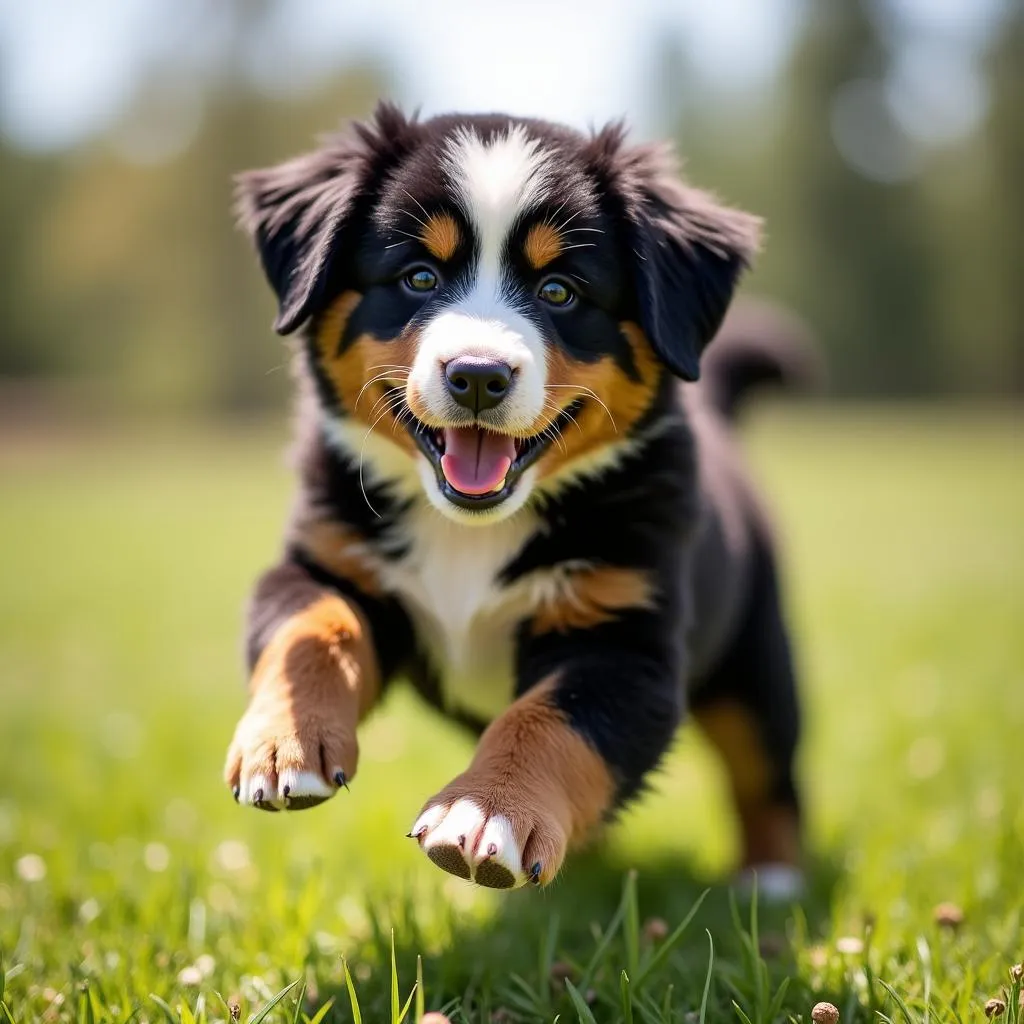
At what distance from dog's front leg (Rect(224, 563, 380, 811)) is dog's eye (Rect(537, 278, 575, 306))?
30.0 inches

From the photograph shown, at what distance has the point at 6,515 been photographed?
1270 centimetres

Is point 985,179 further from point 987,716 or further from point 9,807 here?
point 9,807

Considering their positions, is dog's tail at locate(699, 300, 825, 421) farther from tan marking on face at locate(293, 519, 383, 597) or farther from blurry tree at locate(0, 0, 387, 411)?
blurry tree at locate(0, 0, 387, 411)

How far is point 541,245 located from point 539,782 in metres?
1.11

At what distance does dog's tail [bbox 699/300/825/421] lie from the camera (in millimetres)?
3871

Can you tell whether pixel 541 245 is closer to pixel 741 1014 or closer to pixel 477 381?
pixel 477 381


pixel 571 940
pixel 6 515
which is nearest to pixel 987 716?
pixel 571 940

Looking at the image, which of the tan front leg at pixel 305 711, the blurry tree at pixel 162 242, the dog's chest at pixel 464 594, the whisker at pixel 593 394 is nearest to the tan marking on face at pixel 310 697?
the tan front leg at pixel 305 711

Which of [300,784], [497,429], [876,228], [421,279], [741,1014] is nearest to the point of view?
[741,1014]

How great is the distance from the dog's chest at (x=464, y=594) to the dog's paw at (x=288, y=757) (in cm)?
52

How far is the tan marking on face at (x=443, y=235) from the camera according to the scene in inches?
98.3

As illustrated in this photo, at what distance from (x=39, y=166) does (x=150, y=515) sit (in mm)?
21055

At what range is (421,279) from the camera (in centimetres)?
255

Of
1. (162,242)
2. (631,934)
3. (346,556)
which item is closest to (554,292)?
(346,556)
